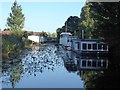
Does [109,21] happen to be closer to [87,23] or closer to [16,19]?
[87,23]

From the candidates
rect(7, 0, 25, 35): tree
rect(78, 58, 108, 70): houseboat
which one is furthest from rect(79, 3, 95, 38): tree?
rect(78, 58, 108, 70): houseboat

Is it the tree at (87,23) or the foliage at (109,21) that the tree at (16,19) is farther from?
the foliage at (109,21)

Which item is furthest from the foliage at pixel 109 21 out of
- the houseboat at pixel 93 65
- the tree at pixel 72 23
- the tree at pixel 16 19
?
the tree at pixel 72 23

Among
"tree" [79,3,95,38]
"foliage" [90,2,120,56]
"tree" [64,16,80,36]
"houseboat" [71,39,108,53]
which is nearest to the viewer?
"foliage" [90,2,120,56]

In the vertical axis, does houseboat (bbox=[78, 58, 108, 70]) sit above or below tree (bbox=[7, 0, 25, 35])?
below

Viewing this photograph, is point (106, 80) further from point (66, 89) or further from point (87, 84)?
point (66, 89)

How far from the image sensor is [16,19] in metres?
43.9

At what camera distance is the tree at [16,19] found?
4356 cm

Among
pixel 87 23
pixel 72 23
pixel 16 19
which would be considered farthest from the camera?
pixel 72 23

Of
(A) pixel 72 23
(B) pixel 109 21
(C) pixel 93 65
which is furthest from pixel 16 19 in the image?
(C) pixel 93 65

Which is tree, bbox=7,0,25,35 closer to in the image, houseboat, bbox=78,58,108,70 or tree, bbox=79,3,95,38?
tree, bbox=79,3,95,38

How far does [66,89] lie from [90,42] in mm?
17499

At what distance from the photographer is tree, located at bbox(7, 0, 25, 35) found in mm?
43562

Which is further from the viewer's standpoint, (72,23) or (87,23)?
(72,23)
